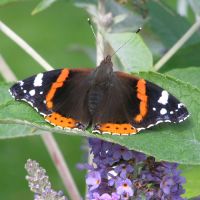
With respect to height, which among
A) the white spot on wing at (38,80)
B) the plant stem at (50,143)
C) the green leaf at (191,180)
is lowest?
the green leaf at (191,180)

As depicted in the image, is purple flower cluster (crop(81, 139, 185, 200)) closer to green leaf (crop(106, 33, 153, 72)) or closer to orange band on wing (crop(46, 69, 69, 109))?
orange band on wing (crop(46, 69, 69, 109))

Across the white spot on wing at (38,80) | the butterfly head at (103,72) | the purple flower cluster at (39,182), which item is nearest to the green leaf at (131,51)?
the butterfly head at (103,72)

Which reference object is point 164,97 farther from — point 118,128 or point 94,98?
point 94,98

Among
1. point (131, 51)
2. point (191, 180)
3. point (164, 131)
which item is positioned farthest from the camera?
point (131, 51)

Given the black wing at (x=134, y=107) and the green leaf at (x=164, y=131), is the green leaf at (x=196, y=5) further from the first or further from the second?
the green leaf at (x=164, y=131)

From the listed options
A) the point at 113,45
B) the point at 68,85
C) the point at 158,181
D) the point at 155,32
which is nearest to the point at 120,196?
the point at 158,181

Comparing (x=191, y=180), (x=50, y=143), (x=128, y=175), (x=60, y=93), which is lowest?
(x=191, y=180)

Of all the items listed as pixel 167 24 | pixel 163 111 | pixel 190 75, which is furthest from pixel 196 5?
pixel 163 111
